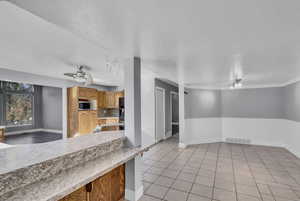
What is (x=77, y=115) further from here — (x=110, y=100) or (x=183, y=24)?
(x=183, y=24)

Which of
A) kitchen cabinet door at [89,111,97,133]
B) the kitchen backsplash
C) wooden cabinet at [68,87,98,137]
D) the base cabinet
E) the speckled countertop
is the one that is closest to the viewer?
the speckled countertop

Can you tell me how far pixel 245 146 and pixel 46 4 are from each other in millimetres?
6372

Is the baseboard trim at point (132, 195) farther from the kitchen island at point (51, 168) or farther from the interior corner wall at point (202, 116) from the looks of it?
the interior corner wall at point (202, 116)

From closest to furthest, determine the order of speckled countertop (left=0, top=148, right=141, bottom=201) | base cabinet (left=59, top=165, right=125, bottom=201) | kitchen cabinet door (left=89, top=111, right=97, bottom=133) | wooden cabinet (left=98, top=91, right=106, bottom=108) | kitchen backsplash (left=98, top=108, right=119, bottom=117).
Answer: speckled countertop (left=0, top=148, right=141, bottom=201) → base cabinet (left=59, top=165, right=125, bottom=201) → kitchen cabinet door (left=89, top=111, right=97, bottom=133) → wooden cabinet (left=98, top=91, right=106, bottom=108) → kitchen backsplash (left=98, top=108, right=119, bottom=117)

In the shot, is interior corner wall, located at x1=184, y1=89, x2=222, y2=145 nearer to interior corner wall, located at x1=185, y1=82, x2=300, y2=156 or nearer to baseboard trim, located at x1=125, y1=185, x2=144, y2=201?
interior corner wall, located at x1=185, y1=82, x2=300, y2=156

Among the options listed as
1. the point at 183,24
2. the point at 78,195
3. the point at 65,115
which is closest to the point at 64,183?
the point at 78,195

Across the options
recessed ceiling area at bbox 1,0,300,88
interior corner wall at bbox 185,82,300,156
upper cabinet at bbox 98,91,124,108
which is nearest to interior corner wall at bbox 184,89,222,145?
interior corner wall at bbox 185,82,300,156

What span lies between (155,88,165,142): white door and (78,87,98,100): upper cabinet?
9.06 feet

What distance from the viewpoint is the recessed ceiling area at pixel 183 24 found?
1060 millimetres

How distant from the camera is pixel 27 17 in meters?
1.47

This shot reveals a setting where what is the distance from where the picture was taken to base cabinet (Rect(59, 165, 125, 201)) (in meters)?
1.61

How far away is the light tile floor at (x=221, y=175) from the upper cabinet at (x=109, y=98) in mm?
3195

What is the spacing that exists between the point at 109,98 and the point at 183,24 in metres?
5.99

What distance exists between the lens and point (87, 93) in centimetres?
579
